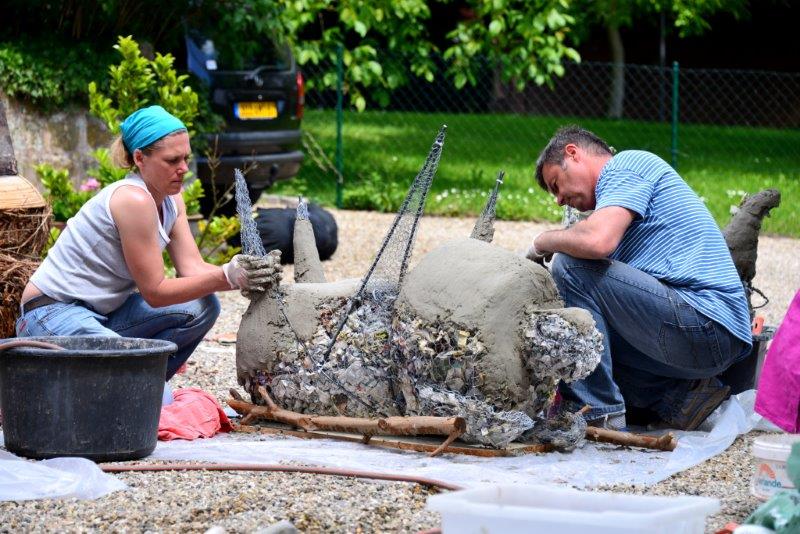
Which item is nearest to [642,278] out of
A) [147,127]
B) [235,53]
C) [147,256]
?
[147,256]

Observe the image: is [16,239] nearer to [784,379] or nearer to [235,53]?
[784,379]

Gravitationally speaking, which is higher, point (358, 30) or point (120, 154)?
point (358, 30)

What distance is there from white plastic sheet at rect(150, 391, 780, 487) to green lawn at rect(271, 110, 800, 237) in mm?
7439

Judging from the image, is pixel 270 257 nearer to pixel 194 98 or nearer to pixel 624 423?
pixel 624 423

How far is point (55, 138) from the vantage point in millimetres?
8766

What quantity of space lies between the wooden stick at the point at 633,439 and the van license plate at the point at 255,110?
604 centimetres

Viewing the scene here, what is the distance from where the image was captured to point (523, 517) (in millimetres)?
2398

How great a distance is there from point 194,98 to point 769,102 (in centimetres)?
1672

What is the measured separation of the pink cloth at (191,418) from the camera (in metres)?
4.40

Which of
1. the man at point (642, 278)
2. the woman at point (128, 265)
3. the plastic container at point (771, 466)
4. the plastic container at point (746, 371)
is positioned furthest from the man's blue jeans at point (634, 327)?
the woman at point (128, 265)

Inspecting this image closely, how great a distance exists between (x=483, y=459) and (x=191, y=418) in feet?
3.76

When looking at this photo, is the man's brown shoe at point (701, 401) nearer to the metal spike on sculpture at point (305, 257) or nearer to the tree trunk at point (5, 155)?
the metal spike on sculpture at point (305, 257)

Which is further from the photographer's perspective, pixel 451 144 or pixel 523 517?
pixel 451 144

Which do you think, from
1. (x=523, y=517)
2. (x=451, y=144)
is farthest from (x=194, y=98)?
(x=451, y=144)
